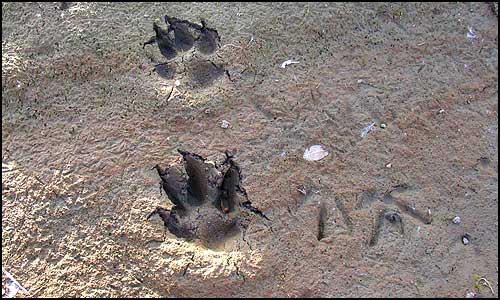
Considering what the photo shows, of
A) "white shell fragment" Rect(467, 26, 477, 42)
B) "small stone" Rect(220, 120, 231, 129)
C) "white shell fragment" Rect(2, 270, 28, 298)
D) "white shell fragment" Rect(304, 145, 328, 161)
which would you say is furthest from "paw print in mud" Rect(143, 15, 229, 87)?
"white shell fragment" Rect(467, 26, 477, 42)

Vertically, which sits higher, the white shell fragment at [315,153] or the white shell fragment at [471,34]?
the white shell fragment at [471,34]

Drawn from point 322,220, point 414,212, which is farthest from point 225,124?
point 414,212

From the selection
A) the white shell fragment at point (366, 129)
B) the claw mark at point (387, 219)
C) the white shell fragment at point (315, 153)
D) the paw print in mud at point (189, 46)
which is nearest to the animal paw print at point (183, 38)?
the paw print in mud at point (189, 46)

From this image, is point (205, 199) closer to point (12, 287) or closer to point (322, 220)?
point (322, 220)

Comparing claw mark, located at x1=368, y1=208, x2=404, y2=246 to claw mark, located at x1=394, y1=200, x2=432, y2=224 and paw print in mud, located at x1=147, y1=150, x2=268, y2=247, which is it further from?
paw print in mud, located at x1=147, y1=150, x2=268, y2=247

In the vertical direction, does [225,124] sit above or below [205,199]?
above

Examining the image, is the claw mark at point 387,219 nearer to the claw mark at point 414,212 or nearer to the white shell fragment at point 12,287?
the claw mark at point 414,212

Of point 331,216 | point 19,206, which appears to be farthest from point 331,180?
point 19,206
